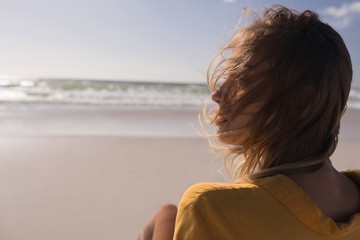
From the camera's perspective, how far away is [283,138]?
1164mm

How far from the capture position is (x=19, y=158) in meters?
4.57

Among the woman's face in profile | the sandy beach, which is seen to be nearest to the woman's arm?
the woman's face in profile

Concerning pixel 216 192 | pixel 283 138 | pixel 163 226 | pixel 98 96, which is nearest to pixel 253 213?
pixel 216 192

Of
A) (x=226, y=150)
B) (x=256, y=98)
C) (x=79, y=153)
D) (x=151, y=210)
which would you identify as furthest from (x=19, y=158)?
(x=256, y=98)

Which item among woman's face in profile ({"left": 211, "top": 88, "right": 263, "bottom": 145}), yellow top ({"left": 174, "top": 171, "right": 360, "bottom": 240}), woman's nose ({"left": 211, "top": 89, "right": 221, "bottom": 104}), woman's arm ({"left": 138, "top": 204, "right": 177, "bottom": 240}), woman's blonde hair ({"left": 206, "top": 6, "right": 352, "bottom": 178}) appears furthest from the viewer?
woman's arm ({"left": 138, "top": 204, "right": 177, "bottom": 240})

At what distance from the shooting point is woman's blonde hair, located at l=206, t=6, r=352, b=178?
1107mm

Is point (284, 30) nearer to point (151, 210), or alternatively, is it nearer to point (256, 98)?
point (256, 98)

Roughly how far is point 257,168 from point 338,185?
0.24 metres

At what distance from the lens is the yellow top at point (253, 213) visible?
94 centimetres

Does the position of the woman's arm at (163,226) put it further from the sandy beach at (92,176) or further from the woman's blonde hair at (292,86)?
the sandy beach at (92,176)

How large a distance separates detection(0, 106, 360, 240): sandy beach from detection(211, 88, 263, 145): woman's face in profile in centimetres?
132

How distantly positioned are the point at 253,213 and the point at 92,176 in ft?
10.7

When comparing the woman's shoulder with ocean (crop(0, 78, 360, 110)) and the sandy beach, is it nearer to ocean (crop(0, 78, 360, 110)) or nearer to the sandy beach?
the sandy beach

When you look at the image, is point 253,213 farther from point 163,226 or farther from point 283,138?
point 163,226
